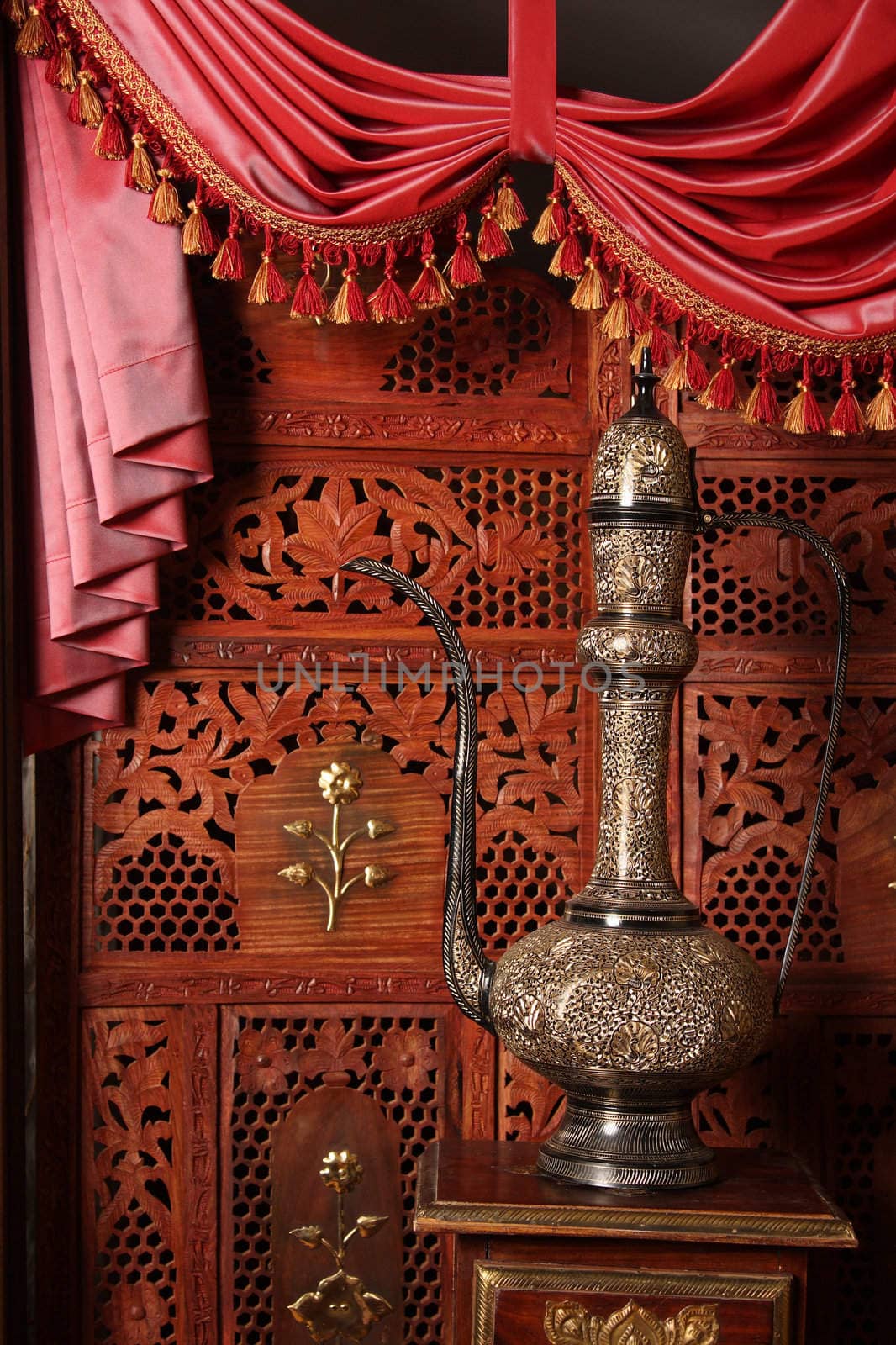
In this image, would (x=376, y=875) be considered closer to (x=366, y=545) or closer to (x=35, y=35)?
(x=366, y=545)

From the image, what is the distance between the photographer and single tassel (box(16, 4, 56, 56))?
183 cm

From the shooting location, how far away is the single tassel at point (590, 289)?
190 centimetres

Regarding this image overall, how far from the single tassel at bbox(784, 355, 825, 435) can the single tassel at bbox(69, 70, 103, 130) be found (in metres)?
1.03

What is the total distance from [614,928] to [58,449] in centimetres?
102

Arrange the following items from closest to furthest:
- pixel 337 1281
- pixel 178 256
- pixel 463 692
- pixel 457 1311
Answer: pixel 457 1311
pixel 463 692
pixel 178 256
pixel 337 1281

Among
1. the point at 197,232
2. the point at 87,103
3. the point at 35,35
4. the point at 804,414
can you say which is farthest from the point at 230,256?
the point at 804,414

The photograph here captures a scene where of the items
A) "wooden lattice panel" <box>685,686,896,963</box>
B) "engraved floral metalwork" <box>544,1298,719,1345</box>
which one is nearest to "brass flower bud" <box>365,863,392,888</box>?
"wooden lattice panel" <box>685,686,896,963</box>

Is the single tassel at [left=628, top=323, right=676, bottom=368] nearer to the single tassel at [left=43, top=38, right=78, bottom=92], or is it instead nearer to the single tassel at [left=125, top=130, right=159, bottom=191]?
the single tassel at [left=125, top=130, right=159, bottom=191]

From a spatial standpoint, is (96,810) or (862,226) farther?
(96,810)

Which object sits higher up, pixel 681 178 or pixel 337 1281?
pixel 681 178

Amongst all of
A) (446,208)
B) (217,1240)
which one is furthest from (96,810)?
(446,208)

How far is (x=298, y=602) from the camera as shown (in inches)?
84.7

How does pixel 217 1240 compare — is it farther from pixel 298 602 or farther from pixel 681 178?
pixel 681 178

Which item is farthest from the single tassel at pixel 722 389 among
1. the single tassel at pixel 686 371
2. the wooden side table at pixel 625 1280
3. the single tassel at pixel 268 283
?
the wooden side table at pixel 625 1280
